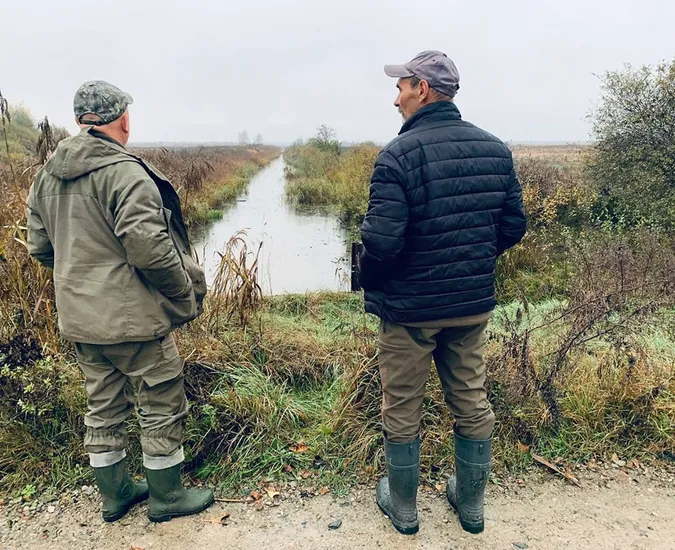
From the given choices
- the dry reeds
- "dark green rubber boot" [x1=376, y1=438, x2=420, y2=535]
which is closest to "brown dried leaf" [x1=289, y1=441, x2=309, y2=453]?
"dark green rubber boot" [x1=376, y1=438, x2=420, y2=535]

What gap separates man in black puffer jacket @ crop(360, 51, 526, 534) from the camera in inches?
81.2

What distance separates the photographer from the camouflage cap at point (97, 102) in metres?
2.14

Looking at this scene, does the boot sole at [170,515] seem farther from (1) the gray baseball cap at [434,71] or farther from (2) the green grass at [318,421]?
(1) the gray baseball cap at [434,71]

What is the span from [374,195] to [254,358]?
6.11 feet

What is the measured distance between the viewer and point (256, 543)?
2346mm

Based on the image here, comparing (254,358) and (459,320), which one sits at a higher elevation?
(459,320)

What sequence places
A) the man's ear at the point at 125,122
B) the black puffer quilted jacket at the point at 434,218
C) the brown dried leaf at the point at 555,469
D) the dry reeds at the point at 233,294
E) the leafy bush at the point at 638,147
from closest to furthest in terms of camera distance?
1. the black puffer quilted jacket at the point at 434,218
2. the man's ear at the point at 125,122
3. the brown dried leaf at the point at 555,469
4. the dry reeds at the point at 233,294
5. the leafy bush at the point at 638,147

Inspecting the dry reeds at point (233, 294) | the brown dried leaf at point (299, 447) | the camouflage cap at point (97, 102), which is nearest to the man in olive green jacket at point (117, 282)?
the camouflage cap at point (97, 102)

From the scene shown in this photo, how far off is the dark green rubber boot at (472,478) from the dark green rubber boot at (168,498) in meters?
1.21

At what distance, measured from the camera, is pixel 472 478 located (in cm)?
238

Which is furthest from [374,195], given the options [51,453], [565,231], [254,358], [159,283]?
[565,231]

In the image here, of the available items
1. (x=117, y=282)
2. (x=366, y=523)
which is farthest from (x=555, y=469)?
(x=117, y=282)

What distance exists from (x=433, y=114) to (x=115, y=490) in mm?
2141

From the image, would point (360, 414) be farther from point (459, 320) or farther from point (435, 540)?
point (459, 320)
